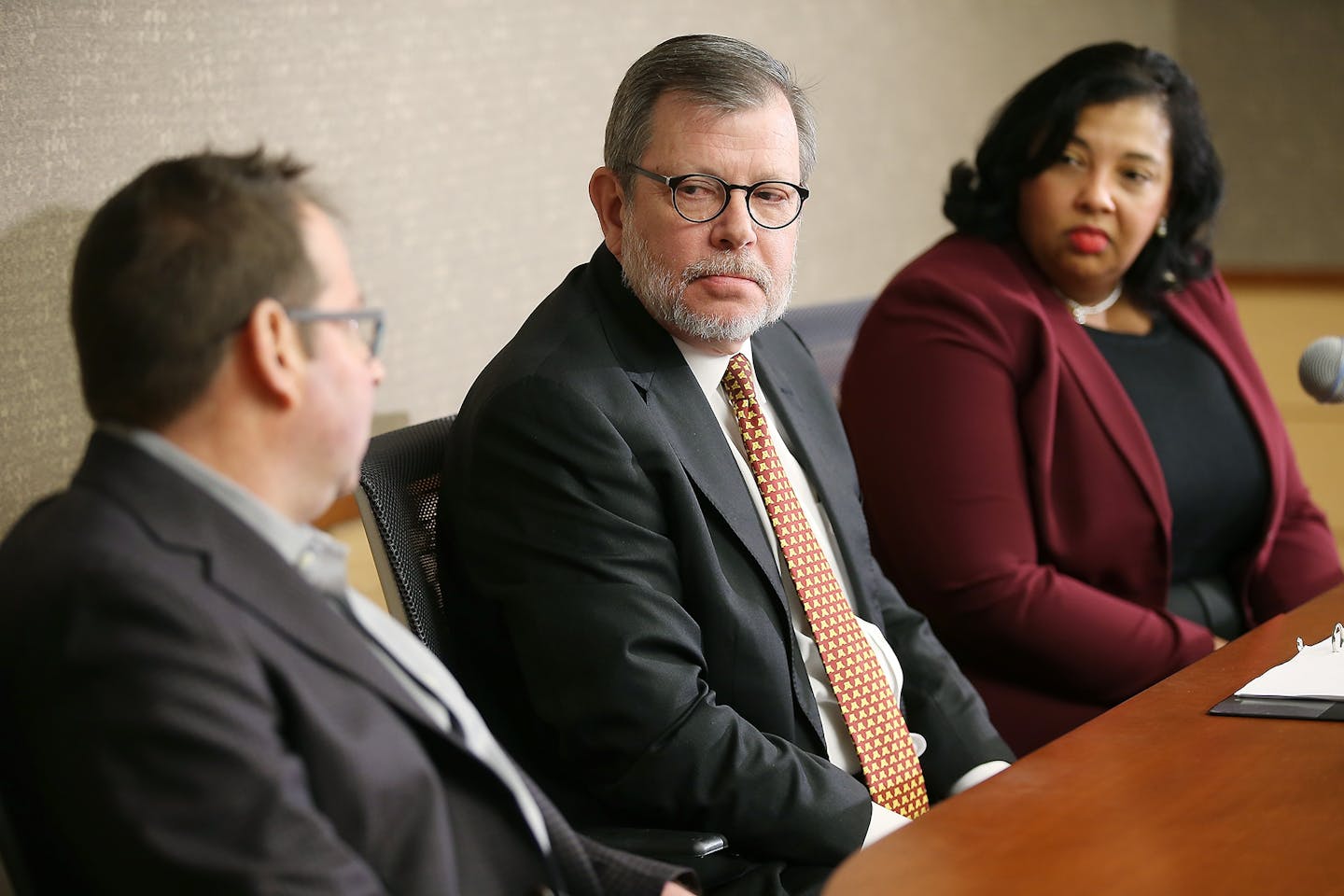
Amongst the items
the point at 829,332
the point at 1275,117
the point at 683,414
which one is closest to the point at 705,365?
the point at 683,414

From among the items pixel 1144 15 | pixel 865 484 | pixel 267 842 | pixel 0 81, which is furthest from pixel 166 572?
pixel 1144 15

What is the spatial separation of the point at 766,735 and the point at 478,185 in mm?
1553

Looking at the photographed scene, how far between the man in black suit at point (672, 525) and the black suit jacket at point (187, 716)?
0.49 metres

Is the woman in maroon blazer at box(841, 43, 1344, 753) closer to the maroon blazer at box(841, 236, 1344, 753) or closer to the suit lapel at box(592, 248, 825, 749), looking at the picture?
the maroon blazer at box(841, 236, 1344, 753)

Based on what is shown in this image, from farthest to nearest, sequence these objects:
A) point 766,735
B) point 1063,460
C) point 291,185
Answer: point 1063,460, point 766,735, point 291,185

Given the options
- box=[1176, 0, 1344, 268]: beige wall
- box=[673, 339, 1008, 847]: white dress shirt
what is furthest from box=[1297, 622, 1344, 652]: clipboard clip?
box=[1176, 0, 1344, 268]: beige wall

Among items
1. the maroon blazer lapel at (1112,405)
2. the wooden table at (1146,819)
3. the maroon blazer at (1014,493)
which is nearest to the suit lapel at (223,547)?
the wooden table at (1146,819)

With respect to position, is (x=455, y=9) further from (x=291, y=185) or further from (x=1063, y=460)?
(x=291, y=185)

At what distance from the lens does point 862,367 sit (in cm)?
258

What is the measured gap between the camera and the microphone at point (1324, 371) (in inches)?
74.2

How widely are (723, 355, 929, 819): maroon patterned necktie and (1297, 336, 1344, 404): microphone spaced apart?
655 mm

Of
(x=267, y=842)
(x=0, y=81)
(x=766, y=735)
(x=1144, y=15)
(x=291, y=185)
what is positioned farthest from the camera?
(x=1144, y=15)

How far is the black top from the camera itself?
2.65m

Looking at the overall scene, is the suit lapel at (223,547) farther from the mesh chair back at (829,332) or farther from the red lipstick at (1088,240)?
the red lipstick at (1088,240)
